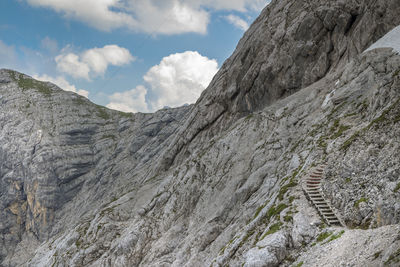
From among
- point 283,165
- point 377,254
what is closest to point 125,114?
point 283,165

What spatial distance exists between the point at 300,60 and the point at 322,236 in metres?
45.1

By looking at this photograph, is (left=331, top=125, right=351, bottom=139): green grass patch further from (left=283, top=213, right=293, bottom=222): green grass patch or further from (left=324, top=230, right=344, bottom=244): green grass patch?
(left=324, top=230, right=344, bottom=244): green grass patch

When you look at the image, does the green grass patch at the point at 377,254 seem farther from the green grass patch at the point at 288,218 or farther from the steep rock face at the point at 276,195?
the green grass patch at the point at 288,218

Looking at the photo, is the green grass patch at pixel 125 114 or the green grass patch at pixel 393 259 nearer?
the green grass patch at pixel 393 259

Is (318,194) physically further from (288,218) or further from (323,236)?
(323,236)

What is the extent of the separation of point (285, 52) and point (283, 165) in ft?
107

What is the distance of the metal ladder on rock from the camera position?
71.3 ft

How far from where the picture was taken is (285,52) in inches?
2400

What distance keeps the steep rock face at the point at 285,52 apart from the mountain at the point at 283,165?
225mm

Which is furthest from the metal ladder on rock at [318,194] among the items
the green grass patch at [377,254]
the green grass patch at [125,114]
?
the green grass patch at [125,114]

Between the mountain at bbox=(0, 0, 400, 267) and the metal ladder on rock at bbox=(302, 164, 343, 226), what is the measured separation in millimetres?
102

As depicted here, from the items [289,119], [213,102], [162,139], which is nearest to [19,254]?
[162,139]

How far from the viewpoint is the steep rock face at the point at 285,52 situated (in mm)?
50719

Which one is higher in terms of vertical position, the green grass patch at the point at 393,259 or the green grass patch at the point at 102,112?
the green grass patch at the point at 102,112
